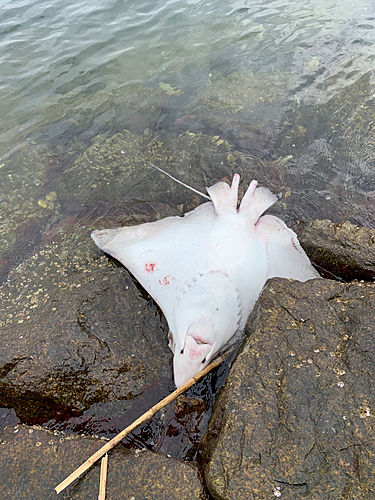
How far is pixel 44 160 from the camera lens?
18.2ft

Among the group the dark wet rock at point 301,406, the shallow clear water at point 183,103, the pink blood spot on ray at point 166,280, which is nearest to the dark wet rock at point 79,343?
the pink blood spot on ray at point 166,280

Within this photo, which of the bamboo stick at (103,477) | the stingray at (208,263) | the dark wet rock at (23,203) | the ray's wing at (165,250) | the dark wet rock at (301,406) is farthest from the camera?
the dark wet rock at (23,203)

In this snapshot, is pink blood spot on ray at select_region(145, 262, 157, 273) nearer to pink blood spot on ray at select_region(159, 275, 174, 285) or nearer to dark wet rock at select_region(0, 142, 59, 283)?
pink blood spot on ray at select_region(159, 275, 174, 285)

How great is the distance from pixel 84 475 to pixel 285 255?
2.52m

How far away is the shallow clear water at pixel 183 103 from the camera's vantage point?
4.81m

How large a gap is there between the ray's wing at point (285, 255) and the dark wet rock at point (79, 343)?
1286 millimetres

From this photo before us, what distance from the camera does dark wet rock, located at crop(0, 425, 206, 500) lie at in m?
1.96

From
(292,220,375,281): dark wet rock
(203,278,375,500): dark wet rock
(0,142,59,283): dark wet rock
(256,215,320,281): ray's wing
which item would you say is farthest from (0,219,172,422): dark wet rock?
(292,220,375,281): dark wet rock

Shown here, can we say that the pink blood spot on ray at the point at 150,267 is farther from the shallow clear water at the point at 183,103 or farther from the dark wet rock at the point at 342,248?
the dark wet rock at the point at 342,248

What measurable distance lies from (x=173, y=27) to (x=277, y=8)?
10.2 ft

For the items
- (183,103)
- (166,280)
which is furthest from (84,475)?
(183,103)

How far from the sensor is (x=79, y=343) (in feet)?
9.53

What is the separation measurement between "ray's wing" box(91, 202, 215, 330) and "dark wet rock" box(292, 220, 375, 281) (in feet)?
3.75

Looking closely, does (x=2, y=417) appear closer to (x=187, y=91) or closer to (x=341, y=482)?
(x=341, y=482)
